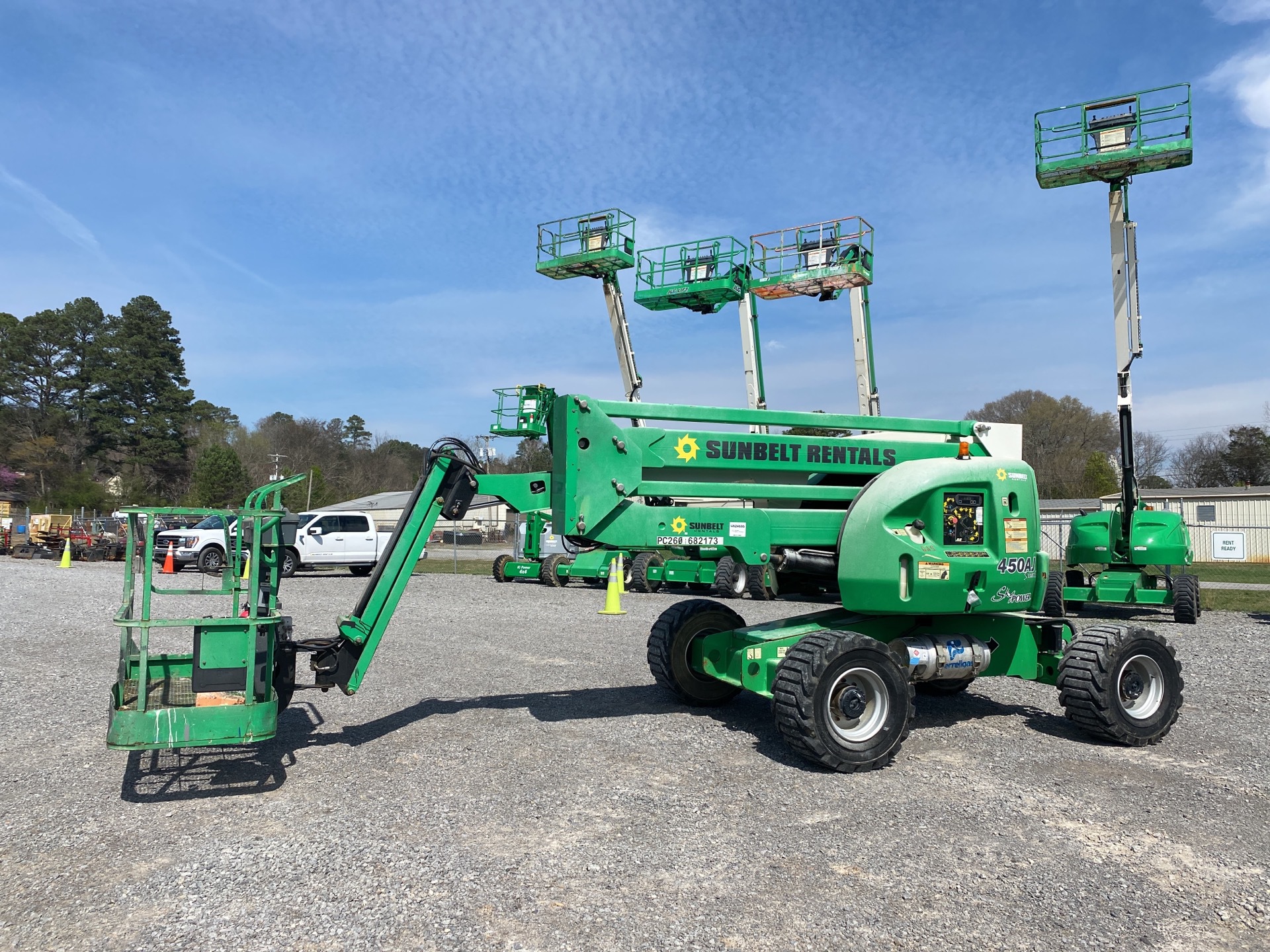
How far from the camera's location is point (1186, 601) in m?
15.3

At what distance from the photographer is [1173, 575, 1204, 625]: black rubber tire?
1532 cm

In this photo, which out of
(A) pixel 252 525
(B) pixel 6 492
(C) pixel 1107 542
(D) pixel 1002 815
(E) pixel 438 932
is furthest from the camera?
(B) pixel 6 492

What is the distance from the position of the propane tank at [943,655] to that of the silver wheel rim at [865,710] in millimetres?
599

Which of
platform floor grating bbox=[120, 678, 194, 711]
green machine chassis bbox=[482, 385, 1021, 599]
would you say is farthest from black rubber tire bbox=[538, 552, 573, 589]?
platform floor grating bbox=[120, 678, 194, 711]

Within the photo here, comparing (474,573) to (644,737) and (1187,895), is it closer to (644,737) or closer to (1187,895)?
(644,737)

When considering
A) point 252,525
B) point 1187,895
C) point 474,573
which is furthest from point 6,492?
point 1187,895

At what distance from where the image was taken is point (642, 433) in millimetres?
7074

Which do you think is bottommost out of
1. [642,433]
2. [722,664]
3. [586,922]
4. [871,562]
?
[586,922]

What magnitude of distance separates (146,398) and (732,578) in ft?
216

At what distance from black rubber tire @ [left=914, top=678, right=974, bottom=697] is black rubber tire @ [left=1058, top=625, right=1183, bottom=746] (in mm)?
1486

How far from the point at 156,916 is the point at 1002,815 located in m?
4.69

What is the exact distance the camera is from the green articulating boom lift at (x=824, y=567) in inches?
249

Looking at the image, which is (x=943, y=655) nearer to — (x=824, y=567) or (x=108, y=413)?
(x=824, y=567)

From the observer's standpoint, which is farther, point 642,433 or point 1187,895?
point 642,433
